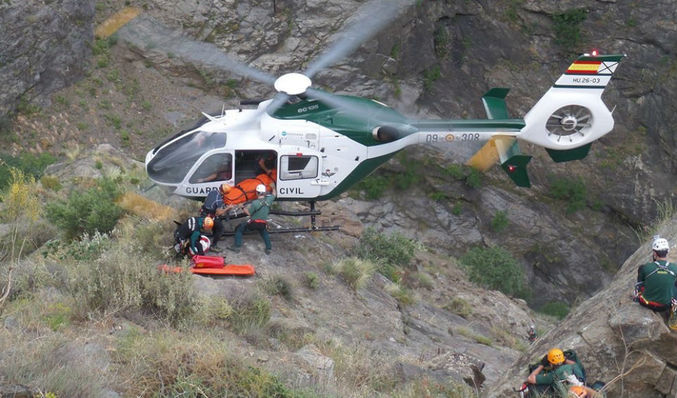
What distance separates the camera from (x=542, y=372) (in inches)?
396

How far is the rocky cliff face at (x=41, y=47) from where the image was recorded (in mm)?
27594

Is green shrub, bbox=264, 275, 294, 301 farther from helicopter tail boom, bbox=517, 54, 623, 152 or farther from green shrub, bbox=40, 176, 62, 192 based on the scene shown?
green shrub, bbox=40, 176, 62, 192

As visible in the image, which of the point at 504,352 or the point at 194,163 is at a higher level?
the point at 194,163

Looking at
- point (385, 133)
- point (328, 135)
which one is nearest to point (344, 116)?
point (328, 135)

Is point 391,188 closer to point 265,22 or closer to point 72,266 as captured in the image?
point 265,22

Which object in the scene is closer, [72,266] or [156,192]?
[72,266]

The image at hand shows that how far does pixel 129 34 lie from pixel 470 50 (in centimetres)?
1427

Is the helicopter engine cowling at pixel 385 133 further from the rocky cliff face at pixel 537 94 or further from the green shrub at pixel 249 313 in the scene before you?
the rocky cliff face at pixel 537 94

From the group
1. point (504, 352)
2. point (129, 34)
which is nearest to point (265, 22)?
point (129, 34)

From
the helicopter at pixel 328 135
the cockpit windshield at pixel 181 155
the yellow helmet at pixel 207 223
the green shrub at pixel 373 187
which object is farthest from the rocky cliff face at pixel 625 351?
the green shrub at pixel 373 187

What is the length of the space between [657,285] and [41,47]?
80.2 feet

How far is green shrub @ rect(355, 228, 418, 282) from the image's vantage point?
1873 cm

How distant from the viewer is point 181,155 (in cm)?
1536

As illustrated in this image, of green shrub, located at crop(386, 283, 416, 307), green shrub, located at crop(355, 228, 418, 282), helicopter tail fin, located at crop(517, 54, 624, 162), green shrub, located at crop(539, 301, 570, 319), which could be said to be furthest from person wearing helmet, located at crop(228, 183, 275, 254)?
green shrub, located at crop(539, 301, 570, 319)
